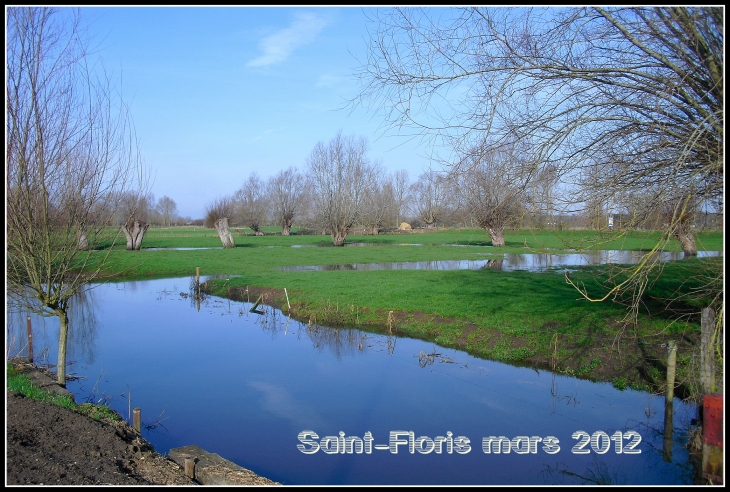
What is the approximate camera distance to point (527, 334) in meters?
12.5

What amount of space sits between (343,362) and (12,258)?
6.58 m

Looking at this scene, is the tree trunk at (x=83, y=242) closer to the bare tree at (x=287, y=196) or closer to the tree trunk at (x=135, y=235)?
the tree trunk at (x=135, y=235)

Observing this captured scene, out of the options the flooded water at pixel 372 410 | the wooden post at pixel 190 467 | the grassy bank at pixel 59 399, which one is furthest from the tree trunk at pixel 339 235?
the wooden post at pixel 190 467

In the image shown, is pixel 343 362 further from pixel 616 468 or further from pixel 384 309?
pixel 616 468

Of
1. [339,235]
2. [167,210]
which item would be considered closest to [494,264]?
[339,235]

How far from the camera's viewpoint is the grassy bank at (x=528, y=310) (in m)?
9.94

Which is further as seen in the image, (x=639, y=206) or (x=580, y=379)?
(x=580, y=379)

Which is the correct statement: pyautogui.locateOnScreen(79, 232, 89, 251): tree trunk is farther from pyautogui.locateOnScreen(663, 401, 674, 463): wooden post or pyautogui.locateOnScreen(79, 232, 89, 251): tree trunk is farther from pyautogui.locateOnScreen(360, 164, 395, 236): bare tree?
pyautogui.locateOnScreen(360, 164, 395, 236): bare tree

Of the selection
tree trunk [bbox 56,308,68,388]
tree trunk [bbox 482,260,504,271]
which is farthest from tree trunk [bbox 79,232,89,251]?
tree trunk [bbox 482,260,504,271]

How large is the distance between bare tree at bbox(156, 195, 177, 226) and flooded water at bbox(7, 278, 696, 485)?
9397 cm

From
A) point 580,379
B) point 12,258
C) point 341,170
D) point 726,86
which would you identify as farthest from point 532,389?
point 341,170

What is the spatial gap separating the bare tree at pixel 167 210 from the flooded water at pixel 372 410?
93973 mm

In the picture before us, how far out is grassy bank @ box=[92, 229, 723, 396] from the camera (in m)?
9.94

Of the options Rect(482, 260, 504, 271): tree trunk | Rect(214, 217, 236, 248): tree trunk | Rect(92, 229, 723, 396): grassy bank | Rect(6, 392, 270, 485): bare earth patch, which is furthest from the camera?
Rect(214, 217, 236, 248): tree trunk
